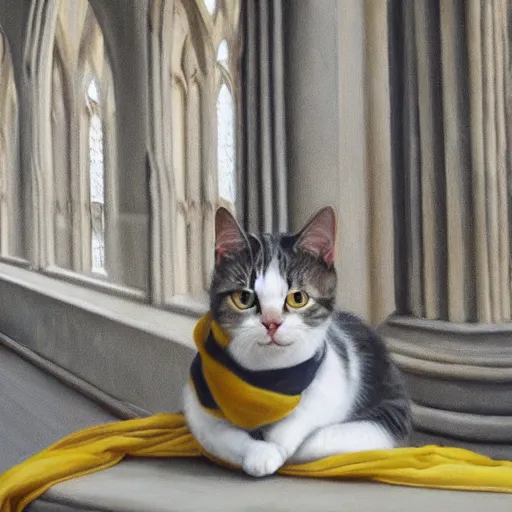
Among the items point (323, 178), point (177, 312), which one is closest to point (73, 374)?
point (177, 312)

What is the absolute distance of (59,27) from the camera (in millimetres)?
1657

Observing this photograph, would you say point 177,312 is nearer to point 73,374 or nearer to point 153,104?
point 73,374

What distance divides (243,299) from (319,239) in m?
0.13

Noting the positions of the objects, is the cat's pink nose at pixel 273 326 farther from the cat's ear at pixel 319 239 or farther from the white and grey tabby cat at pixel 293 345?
the cat's ear at pixel 319 239

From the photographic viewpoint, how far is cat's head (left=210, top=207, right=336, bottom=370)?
34.7 inches

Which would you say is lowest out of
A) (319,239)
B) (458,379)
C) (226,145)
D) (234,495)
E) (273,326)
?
(234,495)

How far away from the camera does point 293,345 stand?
0.89 m

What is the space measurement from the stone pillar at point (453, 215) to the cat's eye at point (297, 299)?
23 centimetres

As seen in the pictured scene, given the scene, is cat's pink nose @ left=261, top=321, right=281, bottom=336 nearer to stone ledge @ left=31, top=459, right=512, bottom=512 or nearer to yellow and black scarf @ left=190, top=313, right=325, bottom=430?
yellow and black scarf @ left=190, top=313, right=325, bottom=430

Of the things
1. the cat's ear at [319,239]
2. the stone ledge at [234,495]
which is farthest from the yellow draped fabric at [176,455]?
the cat's ear at [319,239]

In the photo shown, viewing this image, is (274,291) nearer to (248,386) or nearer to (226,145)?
(248,386)

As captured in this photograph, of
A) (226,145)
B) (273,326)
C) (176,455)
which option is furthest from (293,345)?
(226,145)

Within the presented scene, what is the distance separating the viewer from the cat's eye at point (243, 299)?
0.89 m

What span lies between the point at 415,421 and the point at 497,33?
56 centimetres
